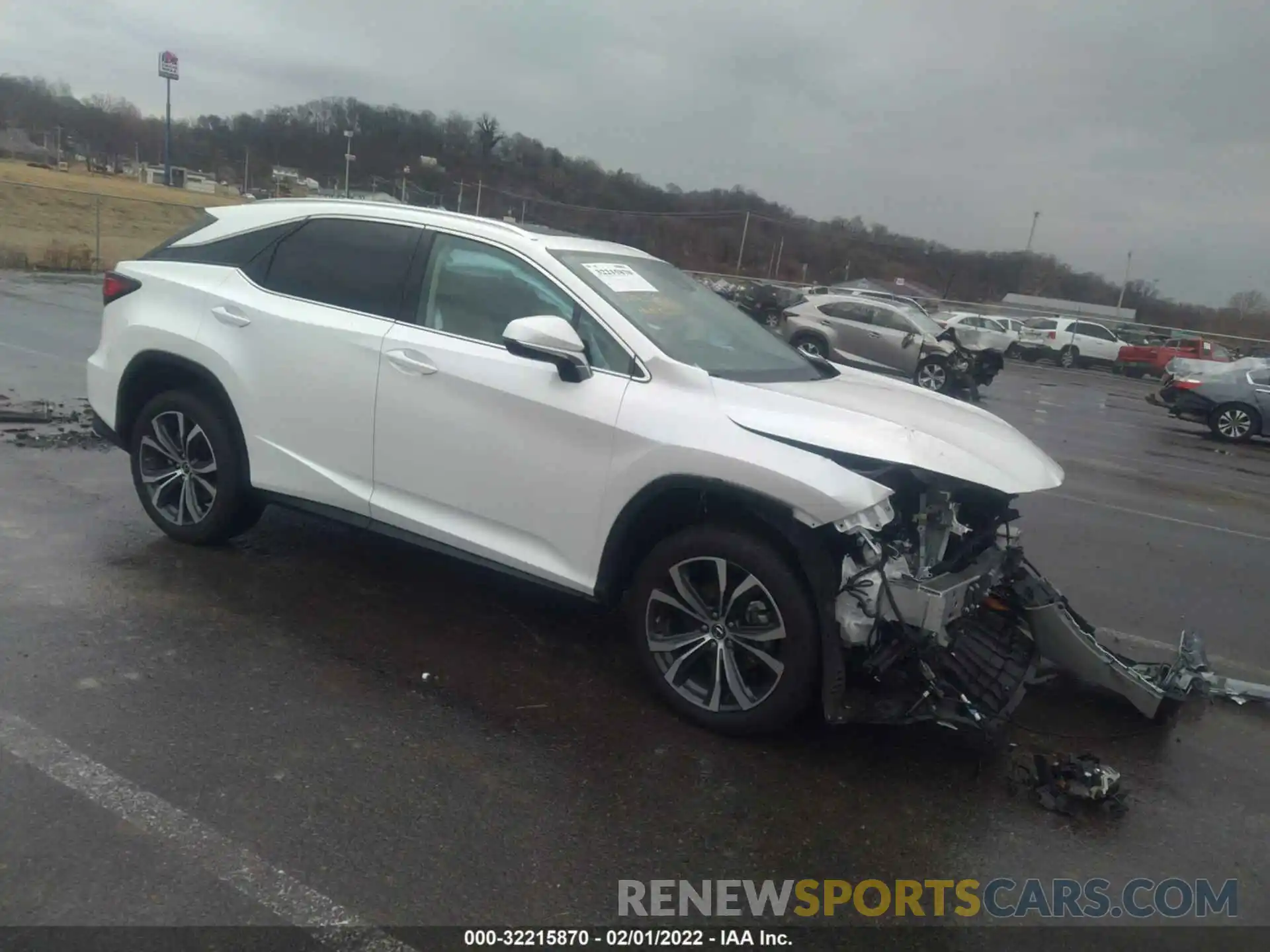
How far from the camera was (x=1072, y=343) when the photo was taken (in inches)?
1403

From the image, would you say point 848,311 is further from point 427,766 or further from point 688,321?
point 427,766

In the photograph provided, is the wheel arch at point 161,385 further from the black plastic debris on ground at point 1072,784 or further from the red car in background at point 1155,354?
the red car in background at point 1155,354

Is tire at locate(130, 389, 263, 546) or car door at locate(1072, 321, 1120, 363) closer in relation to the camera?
tire at locate(130, 389, 263, 546)

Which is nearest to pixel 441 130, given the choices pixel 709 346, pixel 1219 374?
Result: pixel 709 346

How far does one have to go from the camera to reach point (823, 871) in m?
3.22

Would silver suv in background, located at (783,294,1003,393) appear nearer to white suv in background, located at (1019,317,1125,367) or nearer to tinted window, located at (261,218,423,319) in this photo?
tinted window, located at (261,218,423,319)

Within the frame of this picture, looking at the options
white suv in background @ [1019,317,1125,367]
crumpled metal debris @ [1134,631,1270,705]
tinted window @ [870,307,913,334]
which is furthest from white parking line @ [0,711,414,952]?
white suv in background @ [1019,317,1125,367]

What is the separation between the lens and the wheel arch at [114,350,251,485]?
5043mm

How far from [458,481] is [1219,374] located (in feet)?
57.0

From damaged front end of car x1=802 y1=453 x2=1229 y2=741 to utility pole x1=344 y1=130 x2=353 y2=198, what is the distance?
23.4ft

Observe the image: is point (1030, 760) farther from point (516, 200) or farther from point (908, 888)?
point (516, 200)

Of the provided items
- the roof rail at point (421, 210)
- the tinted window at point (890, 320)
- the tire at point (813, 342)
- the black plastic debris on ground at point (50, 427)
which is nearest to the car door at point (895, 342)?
the tinted window at point (890, 320)

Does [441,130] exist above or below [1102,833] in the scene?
above

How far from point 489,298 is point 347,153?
7816 millimetres
